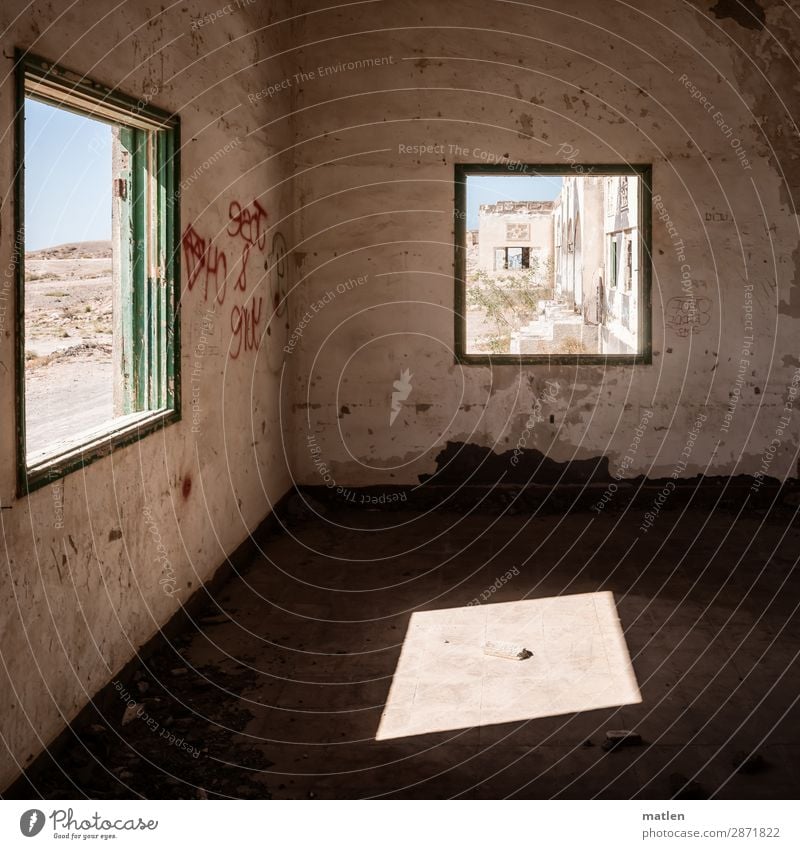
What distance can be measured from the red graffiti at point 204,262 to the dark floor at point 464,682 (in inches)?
63.8

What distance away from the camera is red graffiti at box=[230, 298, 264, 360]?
568cm

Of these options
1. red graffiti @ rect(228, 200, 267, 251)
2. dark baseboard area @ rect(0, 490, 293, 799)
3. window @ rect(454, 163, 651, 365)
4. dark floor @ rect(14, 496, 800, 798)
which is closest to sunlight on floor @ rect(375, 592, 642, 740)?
dark floor @ rect(14, 496, 800, 798)

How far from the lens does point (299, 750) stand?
3.58 metres

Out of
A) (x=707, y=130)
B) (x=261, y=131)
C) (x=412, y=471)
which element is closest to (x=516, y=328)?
(x=412, y=471)

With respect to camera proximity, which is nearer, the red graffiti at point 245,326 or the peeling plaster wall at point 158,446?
the peeling plaster wall at point 158,446

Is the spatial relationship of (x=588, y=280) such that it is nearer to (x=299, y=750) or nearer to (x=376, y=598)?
(x=376, y=598)

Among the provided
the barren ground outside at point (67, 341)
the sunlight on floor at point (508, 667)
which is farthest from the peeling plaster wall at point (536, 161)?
the barren ground outside at point (67, 341)

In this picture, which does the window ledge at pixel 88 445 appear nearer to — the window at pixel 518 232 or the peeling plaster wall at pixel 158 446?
the peeling plaster wall at pixel 158 446

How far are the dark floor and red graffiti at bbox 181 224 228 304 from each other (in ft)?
5.31

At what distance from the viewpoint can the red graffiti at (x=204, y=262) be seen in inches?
188

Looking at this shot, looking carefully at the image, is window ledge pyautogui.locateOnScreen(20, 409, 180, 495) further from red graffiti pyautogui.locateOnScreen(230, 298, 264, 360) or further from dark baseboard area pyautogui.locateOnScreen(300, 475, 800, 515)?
dark baseboard area pyautogui.locateOnScreen(300, 475, 800, 515)

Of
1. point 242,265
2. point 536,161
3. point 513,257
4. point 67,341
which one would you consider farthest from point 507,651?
point 513,257

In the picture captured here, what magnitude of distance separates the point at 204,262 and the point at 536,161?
9.68 feet

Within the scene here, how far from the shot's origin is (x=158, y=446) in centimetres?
439
